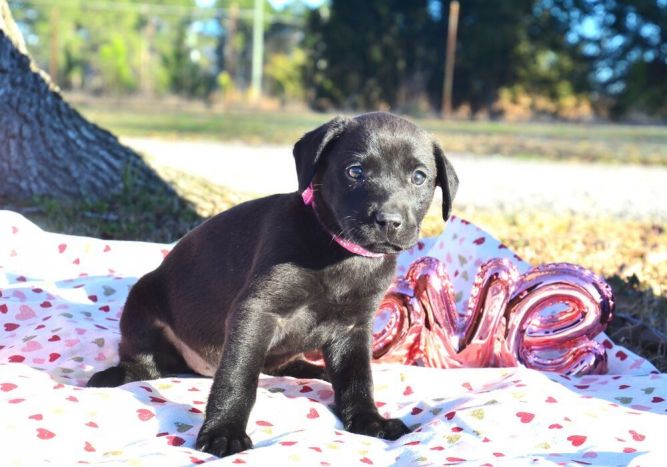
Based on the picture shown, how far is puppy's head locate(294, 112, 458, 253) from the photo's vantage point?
2711 millimetres

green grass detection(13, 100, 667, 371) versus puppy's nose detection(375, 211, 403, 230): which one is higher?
puppy's nose detection(375, 211, 403, 230)

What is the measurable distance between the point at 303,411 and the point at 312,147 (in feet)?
3.01

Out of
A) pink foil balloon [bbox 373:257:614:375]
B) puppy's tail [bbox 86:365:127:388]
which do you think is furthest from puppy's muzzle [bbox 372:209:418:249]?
puppy's tail [bbox 86:365:127:388]

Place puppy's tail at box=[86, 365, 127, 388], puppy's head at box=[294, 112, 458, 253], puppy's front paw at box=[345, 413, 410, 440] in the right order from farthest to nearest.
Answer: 1. puppy's tail at box=[86, 365, 127, 388]
2. puppy's front paw at box=[345, 413, 410, 440]
3. puppy's head at box=[294, 112, 458, 253]

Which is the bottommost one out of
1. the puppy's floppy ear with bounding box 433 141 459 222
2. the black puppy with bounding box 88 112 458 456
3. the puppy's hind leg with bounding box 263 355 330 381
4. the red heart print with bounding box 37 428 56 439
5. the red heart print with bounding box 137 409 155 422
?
the puppy's hind leg with bounding box 263 355 330 381

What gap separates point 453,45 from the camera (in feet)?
84.9

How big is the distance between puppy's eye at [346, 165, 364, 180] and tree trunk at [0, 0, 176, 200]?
136 inches

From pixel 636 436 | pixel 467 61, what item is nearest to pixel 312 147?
pixel 636 436

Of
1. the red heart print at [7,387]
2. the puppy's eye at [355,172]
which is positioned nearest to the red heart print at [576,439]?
the puppy's eye at [355,172]

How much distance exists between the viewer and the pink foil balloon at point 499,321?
3689 millimetres

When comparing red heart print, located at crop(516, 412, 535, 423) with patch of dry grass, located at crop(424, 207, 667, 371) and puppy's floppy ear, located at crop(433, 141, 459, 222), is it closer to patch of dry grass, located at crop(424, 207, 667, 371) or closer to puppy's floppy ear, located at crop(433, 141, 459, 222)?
puppy's floppy ear, located at crop(433, 141, 459, 222)

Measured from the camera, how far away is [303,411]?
305 cm

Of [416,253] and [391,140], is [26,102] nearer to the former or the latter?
[416,253]

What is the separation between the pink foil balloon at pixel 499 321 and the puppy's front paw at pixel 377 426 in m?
0.74
